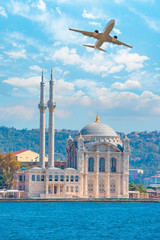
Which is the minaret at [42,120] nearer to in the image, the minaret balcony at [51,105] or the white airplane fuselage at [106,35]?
the minaret balcony at [51,105]

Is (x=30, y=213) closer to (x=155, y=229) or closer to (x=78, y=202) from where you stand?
(x=155, y=229)

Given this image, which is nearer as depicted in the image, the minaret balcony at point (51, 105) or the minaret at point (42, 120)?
the minaret balcony at point (51, 105)

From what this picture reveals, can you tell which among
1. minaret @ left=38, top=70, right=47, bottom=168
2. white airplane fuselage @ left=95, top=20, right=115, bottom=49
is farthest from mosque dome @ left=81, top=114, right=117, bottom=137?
white airplane fuselage @ left=95, top=20, right=115, bottom=49

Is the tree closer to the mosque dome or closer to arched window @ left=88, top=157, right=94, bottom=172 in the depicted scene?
arched window @ left=88, top=157, right=94, bottom=172

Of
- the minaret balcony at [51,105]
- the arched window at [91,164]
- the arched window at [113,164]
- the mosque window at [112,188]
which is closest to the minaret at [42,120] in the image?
the minaret balcony at [51,105]

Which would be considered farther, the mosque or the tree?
the tree

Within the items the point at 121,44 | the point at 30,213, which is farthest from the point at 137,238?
the point at 30,213
